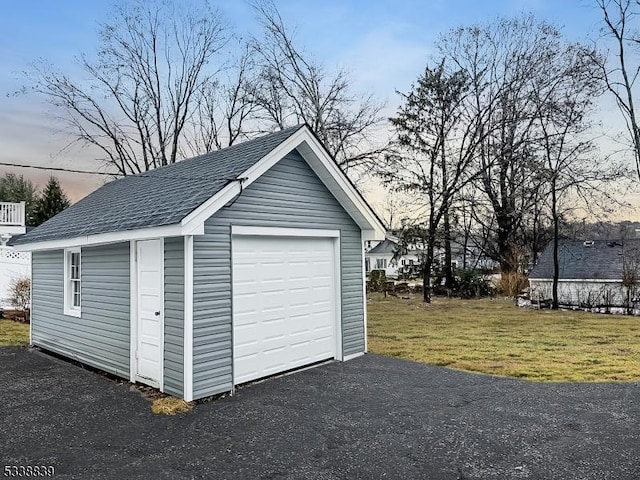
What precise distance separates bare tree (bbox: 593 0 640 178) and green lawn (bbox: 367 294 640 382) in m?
8.04

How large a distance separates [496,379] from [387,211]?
18.2 metres

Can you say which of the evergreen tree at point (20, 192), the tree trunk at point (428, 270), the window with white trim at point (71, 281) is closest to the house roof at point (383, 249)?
the tree trunk at point (428, 270)

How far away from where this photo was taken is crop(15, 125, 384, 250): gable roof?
605 centimetres

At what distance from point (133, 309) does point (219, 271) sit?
5.56ft

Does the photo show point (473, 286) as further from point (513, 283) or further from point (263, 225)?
point (263, 225)

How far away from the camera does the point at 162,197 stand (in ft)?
23.6

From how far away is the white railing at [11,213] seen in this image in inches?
754

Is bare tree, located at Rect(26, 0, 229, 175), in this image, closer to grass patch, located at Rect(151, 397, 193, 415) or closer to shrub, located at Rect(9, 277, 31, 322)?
shrub, located at Rect(9, 277, 31, 322)

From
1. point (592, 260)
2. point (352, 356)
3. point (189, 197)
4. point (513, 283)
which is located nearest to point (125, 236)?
point (189, 197)

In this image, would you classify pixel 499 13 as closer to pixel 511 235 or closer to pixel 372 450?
pixel 511 235

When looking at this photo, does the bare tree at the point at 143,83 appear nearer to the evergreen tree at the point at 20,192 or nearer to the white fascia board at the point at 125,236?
the evergreen tree at the point at 20,192

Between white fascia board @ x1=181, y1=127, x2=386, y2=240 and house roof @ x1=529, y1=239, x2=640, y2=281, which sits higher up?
white fascia board @ x1=181, y1=127, x2=386, y2=240

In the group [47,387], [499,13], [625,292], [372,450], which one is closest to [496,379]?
[372,450]

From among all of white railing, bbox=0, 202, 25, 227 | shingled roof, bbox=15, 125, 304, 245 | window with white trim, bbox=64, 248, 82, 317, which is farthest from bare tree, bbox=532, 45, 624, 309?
white railing, bbox=0, 202, 25, 227
